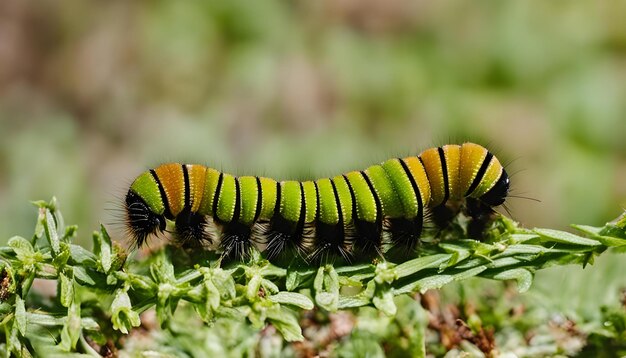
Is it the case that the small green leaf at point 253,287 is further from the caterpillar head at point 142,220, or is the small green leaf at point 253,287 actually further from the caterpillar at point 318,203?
the caterpillar head at point 142,220

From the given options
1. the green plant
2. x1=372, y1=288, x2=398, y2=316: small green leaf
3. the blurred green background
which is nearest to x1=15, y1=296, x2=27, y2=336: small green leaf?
the green plant

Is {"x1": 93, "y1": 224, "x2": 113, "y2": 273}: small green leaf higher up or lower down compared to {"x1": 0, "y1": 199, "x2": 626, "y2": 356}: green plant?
higher up

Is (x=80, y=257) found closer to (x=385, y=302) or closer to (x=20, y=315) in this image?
(x=20, y=315)

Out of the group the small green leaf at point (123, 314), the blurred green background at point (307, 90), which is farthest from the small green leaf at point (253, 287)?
the blurred green background at point (307, 90)

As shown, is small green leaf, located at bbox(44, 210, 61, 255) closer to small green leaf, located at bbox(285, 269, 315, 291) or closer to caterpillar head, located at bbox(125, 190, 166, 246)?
caterpillar head, located at bbox(125, 190, 166, 246)

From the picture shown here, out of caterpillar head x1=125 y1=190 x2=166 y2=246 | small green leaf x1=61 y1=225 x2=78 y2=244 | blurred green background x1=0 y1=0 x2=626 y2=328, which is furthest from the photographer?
blurred green background x1=0 y1=0 x2=626 y2=328

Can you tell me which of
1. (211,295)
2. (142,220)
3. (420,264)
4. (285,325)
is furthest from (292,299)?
(142,220)

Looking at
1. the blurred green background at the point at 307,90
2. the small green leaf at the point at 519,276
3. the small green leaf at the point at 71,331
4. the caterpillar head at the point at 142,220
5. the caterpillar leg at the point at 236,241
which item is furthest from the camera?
the blurred green background at the point at 307,90
